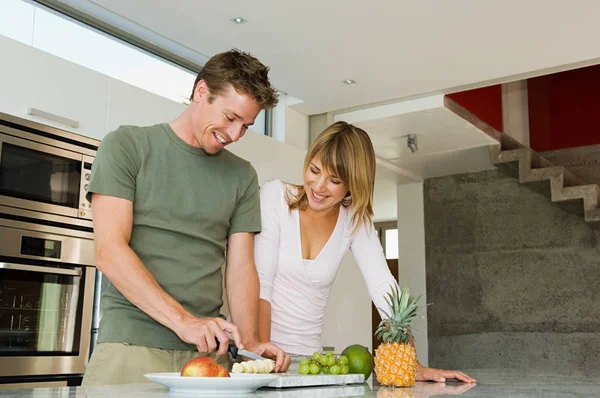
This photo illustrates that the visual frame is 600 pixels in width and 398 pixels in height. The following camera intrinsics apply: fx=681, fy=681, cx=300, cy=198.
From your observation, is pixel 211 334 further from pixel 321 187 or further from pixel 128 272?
pixel 321 187

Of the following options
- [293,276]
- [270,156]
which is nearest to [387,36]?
[270,156]

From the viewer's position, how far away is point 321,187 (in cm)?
209

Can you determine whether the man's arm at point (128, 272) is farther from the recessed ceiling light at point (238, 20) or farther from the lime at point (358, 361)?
the recessed ceiling light at point (238, 20)

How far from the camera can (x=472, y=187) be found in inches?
239

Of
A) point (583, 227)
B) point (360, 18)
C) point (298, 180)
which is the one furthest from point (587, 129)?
point (360, 18)

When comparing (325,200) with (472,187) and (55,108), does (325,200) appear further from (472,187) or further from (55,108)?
(472,187)

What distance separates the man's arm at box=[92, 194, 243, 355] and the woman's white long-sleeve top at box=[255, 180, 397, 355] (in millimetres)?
471

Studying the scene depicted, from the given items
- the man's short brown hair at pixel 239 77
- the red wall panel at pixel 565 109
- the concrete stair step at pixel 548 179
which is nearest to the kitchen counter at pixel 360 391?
the man's short brown hair at pixel 239 77

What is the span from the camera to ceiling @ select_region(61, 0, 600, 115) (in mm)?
3219

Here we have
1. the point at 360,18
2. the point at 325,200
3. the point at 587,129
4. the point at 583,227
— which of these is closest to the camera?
the point at 325,200

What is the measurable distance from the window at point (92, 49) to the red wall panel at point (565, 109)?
3.57m

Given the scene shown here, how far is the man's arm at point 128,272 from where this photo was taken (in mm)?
1553

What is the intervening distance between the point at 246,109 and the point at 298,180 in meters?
2.53

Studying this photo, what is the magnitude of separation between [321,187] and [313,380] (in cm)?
81
